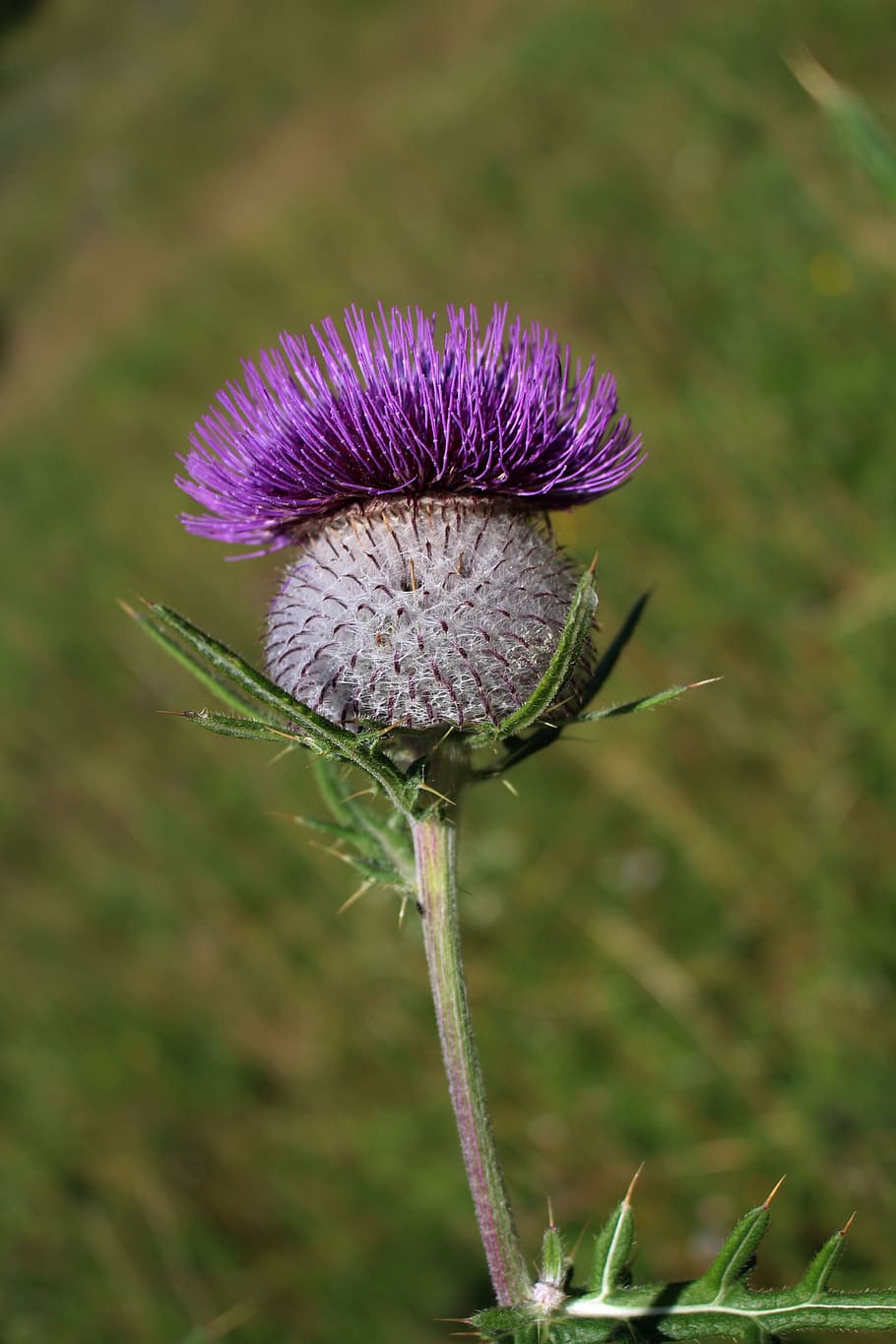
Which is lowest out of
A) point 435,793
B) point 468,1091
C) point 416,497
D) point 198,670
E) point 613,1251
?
point 613,1251

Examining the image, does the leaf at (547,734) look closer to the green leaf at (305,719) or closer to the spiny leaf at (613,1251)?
the green leaf at (305,719)

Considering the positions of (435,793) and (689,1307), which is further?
(435,793)

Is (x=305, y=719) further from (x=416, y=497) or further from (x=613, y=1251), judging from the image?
(x=613, y=1251)

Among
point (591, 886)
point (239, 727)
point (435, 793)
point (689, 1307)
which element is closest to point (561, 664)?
point (435, 793)

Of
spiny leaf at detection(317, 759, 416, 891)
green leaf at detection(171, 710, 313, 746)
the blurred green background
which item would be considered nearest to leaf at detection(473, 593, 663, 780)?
spiny leaf at detection(317, 759, 416, 891)

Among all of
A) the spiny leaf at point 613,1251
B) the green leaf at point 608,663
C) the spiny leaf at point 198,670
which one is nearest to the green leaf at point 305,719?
the spiny leaf at point 198,670

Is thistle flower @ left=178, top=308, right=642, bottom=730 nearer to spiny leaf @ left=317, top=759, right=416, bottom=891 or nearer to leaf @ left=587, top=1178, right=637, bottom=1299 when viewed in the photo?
spiny leaf @ left=317, top=759, right=416, bottom=891
